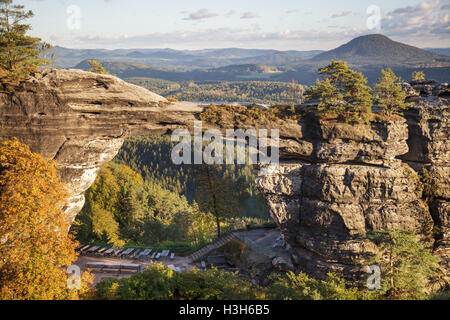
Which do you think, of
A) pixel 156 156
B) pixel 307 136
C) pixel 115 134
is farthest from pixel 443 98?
pixel 156 156

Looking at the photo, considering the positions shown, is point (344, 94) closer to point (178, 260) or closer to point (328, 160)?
point (328, 160)

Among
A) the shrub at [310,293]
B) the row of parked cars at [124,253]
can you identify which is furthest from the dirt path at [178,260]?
the shrub at [310,293]

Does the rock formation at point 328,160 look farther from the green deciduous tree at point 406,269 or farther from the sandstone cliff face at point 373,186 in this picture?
the green deciduous tree at point 406,269

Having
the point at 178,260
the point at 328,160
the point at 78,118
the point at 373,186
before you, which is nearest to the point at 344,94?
the point at 328,160

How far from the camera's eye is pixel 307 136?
26.7 m

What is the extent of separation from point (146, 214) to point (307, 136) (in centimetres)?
2971

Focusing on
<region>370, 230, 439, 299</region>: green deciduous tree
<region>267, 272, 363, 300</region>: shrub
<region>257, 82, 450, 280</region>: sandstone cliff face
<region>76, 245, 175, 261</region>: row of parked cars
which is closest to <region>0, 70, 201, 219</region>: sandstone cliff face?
<region>76, 245, 175, 261</region>: row of parked cars

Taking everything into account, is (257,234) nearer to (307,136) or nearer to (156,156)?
(307,136)

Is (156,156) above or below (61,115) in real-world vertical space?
below

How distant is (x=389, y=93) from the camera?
976 inches

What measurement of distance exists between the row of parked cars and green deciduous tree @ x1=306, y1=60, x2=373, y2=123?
21.6m
